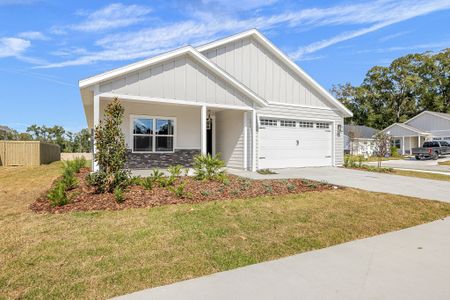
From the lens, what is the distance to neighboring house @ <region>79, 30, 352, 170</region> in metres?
10.8

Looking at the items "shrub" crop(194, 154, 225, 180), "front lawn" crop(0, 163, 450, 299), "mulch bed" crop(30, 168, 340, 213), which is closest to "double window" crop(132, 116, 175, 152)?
"shrub" crop(194, 154, 225, 180)

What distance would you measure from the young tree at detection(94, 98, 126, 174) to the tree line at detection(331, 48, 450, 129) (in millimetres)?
50026

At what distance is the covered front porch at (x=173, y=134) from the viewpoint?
41.5 ft

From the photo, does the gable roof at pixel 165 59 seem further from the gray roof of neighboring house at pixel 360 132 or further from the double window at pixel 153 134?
the gray roof of neighboring house at pixel 360 132

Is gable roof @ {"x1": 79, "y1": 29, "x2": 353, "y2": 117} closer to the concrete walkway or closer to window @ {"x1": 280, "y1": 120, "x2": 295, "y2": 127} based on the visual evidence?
window @ {"x1": 280, "y1": 120, "x2": 295, "y2": 127}

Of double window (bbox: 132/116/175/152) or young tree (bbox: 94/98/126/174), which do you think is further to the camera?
double window (bbox: 132/116/175/152)

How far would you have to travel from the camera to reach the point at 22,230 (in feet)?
15.5

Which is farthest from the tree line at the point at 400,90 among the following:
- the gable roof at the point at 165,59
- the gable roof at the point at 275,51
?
the gable roof at the point at 165,59

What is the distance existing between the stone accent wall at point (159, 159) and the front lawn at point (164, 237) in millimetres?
5477

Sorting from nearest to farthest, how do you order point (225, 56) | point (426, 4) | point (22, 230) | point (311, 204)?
point (22, 230), point (311, 204), point (426, 4), point (225, 56)

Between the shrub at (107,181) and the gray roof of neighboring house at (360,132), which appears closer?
the shrub at (107,181)

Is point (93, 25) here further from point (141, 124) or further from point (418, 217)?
point (418, 217)

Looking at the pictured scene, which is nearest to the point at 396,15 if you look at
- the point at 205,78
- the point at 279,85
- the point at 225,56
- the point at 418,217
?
the point at 279,85

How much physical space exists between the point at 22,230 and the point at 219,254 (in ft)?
10.9
